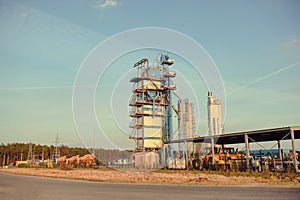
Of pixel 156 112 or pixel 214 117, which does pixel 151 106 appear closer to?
pixel 156 112

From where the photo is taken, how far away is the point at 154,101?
146ft

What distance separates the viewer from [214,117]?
42.5m

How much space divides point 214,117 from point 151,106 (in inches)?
384

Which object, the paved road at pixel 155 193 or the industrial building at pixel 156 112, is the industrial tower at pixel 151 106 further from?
the paved road at pixel 155 193

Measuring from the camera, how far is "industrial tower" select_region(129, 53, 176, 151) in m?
43.5

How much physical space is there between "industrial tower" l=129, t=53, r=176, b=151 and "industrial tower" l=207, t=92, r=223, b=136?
611 centimetres

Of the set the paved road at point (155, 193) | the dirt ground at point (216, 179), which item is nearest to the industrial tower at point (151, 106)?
the dirt ground at point (216, 179)

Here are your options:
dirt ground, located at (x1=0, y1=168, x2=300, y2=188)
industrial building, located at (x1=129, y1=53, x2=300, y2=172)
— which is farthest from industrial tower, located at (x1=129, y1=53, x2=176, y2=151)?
dirt ground, located at (x1=0, y1=168, x2=300, y2=188)

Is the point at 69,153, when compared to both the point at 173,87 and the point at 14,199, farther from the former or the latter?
the point at 14,199

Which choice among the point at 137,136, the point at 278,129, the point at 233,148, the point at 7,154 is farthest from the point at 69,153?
the point at 278,129

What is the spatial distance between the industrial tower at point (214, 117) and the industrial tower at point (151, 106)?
6109 mm

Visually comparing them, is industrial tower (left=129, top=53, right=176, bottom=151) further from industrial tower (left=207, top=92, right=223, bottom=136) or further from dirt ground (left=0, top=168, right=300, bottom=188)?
dirt ground (left=0, top=168, right=300, bottom=188)

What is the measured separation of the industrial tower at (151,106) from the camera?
4350 cm

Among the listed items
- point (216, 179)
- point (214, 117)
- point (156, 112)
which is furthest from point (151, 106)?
point (216, 179)
